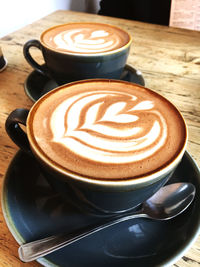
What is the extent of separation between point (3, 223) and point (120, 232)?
200mm

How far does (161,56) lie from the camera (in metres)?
0.99

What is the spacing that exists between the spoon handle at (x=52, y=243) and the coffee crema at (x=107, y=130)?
0.11 meters

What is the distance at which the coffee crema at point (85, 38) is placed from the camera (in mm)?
723

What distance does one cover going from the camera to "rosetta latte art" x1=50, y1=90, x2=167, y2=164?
41 centimetres

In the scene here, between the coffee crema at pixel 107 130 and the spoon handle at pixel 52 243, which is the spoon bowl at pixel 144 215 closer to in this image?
the spoon handle at pixel 52 243

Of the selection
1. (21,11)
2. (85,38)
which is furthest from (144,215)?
(21,11)

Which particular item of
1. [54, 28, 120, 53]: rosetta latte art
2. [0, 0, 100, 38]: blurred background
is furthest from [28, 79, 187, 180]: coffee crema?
[0, 0, 100, 38]: blurred background

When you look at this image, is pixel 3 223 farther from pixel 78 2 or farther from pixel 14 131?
pixel 78 2

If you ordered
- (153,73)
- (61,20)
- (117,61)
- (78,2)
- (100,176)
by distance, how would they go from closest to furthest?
1. (100,176)
2. (117,61)
3. (153,73)
4. (61,20)
5. (78,2)

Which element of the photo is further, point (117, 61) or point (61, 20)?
point (61, 20)

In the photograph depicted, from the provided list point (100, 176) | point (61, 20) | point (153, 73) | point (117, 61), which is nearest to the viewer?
point (100, 176)

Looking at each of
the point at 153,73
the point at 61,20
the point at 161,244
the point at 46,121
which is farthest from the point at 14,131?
the point at 61,20

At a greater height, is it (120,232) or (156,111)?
(156,111)

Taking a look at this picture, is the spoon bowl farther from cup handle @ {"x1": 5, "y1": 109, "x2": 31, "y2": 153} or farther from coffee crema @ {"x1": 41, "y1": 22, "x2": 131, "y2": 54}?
coffee crema @ {"x1": 41, "y1": 22, "x2": 131, "y2": 54}
